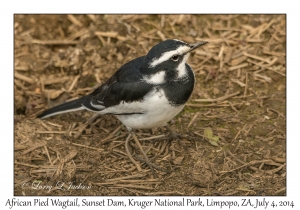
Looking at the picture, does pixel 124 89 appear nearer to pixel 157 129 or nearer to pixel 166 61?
pixel 166 61

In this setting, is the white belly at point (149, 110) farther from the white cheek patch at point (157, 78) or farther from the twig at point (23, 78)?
the twig at point (23, 78)

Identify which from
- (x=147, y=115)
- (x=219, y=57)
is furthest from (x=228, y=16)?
(x=147, y=115)

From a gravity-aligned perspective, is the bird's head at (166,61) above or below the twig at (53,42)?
below

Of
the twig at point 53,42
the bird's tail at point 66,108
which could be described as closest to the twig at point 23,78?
the twig at point 53,42

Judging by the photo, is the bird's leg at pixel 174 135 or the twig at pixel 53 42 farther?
the twig at pixel 53 42

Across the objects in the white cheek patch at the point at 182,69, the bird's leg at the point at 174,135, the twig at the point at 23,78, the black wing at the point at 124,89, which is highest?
the twig at the point at 23,78

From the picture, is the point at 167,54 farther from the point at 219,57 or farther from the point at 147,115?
the point at 219,57

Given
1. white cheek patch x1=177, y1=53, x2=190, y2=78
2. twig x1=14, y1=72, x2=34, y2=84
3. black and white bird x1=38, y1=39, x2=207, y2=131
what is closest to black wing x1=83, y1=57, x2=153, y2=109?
black and white bird x1=38, y1=39, x2=207, y2=131

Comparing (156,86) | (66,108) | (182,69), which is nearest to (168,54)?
(182,69)
